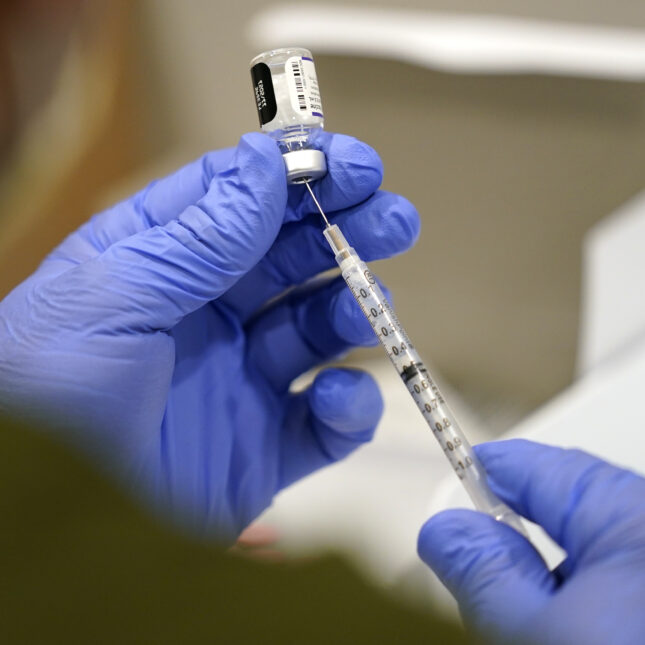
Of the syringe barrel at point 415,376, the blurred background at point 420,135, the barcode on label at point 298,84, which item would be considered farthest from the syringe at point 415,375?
the blurred background at point 420,135

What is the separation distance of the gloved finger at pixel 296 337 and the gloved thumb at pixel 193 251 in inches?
8.6

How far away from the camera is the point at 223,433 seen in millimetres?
831

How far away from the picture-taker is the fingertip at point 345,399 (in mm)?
832

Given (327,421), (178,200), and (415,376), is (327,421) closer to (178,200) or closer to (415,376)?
(415,376)

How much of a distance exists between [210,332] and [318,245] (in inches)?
8.6

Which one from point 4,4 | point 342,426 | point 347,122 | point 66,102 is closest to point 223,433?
point 342,426

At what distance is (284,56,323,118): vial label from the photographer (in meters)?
0.63

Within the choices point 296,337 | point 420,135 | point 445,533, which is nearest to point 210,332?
point 296,337

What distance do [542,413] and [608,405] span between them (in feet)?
0.37

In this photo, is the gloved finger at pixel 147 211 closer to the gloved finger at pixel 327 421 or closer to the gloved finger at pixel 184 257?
the gloved finger at pixel 184 257

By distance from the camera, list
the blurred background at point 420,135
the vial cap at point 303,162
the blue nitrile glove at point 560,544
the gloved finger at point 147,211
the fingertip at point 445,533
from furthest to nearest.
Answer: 1. the blurred background at point 420,135
2. the gloved finger at point 147,211
3. the vial cap at point 303,162
4. the fingertip at point 445,533
5. the blue nitrile glove at point 560,544

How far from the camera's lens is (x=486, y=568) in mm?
539

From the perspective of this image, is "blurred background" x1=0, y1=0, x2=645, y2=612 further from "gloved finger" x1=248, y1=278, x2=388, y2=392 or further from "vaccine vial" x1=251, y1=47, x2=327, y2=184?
"vaccine vial" x1=251, y1=47, x2=327, y2=184

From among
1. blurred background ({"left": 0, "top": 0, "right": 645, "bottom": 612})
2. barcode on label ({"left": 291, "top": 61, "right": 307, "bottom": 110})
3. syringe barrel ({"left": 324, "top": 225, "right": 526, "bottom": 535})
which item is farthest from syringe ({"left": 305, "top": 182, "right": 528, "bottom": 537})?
blurred background ({"left": 0, "top": 0, "right": 645, "bottom": 612})
